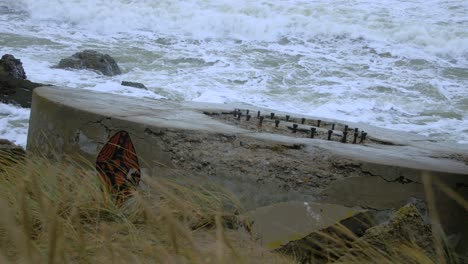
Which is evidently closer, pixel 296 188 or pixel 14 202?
pixel 14 202

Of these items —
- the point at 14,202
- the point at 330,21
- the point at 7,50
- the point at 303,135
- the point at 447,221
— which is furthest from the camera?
the point at 330,21

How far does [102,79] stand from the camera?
10.2 m

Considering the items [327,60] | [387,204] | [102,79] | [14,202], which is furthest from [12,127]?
[327,60]

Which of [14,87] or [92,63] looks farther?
[92,63]

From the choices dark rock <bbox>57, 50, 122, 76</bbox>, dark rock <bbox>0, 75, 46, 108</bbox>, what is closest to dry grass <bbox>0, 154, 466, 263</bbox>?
dark rock <bbox>0, 75, 46, 108</bbox>

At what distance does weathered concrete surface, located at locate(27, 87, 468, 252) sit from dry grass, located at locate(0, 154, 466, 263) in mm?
155

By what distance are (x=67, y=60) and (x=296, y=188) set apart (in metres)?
8.79

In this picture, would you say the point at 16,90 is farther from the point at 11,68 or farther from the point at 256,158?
the point at 256,158

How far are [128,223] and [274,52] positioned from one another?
40.2 feet

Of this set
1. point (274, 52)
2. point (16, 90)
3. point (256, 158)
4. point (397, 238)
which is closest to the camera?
point (397, 238)

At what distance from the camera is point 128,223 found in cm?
235

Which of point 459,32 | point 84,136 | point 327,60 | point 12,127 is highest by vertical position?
point 459,32

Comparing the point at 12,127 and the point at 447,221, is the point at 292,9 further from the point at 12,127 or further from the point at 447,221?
the point at 447,221

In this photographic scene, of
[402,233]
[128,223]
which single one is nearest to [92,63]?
[128,223]
